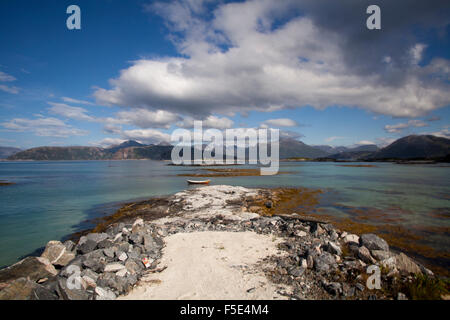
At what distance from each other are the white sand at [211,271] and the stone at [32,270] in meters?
4.16

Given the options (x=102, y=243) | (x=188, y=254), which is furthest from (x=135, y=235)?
(x=188, y=254)

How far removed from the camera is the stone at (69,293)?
6.58m

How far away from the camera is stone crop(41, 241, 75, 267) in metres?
9.67

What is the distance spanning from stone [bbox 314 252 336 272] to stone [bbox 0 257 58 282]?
34.2 ft

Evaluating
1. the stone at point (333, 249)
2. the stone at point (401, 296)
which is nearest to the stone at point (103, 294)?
the stone at point (333, 249)

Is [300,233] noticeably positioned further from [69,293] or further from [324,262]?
[69,293]

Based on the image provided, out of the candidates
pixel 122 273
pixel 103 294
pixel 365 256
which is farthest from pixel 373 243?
pixel 103 294

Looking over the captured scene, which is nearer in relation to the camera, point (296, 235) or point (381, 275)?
point (381, 275)

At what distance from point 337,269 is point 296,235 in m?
4.02

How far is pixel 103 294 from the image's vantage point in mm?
6879

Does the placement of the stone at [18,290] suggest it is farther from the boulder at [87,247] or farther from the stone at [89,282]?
the boulder at [87,247]

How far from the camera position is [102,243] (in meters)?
10.4

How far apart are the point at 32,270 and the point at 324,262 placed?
11.5m
